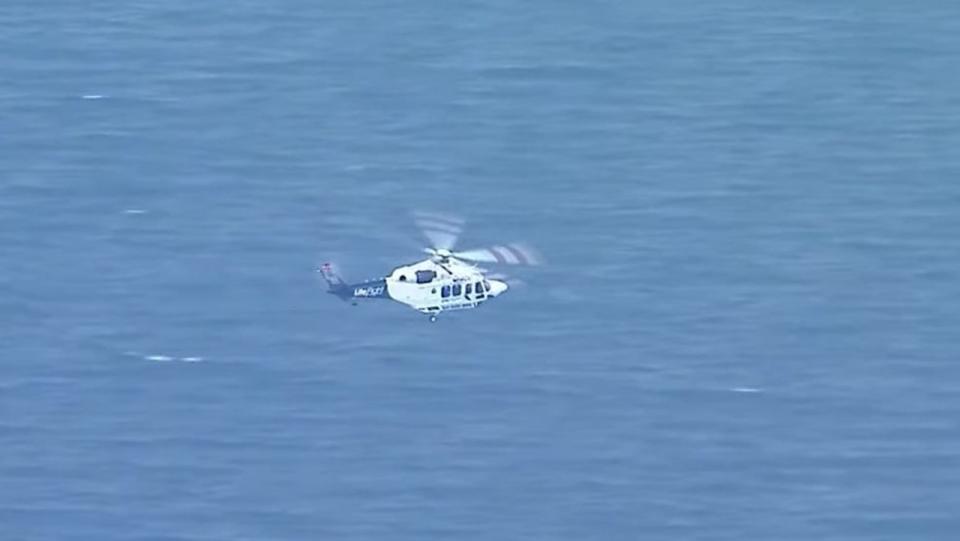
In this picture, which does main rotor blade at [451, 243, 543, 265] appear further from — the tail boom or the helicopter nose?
the tail boom

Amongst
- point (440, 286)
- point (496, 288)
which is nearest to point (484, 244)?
point (496, 288)

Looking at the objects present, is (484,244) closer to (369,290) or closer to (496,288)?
(496,288)

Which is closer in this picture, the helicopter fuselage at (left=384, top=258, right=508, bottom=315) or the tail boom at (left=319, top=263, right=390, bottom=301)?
the tail boom at (left=319, top=263, right=390, bottom=301)

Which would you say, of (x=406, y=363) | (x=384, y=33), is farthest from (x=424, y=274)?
(x=384, y=33)

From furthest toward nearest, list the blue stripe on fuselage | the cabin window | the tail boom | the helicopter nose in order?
the helicopter nose < the cabin window < the blue stripe on fuselage < the tail boom

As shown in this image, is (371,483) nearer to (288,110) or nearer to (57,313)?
(57,313)

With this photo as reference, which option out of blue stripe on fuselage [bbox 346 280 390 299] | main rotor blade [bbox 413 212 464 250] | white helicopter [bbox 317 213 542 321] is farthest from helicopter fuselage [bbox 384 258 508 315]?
main rotor blade [bbox 413 212 464 250]

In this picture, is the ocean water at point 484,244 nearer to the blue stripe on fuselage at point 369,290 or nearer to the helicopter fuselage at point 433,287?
the helicopter fuselage at point 433,287
